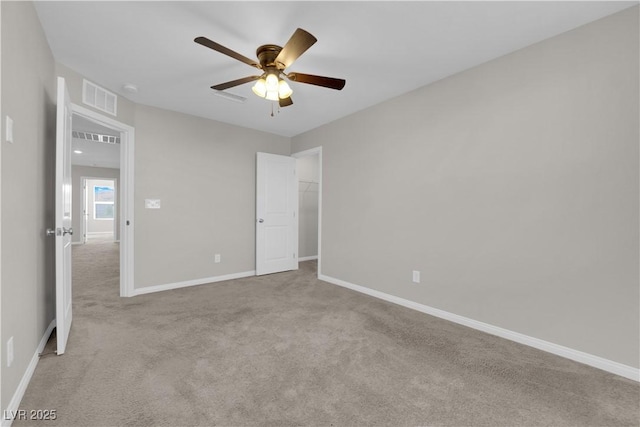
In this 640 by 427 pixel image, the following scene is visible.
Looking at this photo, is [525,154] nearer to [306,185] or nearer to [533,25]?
[533,25]

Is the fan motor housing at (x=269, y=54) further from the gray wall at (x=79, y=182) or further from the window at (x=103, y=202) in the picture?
the window at (x=103, y=202)

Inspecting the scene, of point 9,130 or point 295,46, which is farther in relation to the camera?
point 295,46

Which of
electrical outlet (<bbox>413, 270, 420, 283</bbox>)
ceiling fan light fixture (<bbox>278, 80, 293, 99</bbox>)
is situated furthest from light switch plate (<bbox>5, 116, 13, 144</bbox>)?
electrical outlet (<bbox>413, 270, 420, 283</bbox>)

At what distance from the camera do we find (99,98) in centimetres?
306

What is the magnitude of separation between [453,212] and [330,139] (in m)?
2.21

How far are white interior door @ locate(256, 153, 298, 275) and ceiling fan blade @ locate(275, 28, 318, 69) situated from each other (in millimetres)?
2775

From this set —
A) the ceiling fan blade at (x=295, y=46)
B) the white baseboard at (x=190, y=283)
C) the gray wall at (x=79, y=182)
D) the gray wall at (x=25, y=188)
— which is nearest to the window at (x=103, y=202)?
the gray wall at (x=79, y=182)

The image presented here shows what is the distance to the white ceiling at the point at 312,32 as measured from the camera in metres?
1.94

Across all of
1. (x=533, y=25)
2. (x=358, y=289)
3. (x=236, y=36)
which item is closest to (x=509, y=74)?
(x=533, y=25)

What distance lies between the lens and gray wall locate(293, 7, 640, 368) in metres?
1.96

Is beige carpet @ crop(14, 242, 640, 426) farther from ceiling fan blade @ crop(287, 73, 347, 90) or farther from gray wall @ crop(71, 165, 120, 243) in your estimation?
gray wall @ crop(71, 165, 120, 243)

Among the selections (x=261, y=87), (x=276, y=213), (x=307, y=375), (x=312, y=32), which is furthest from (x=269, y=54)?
(x=276, y=213)

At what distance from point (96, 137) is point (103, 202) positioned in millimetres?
7192

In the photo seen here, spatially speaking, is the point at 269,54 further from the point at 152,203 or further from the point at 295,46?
the point at 152,203
